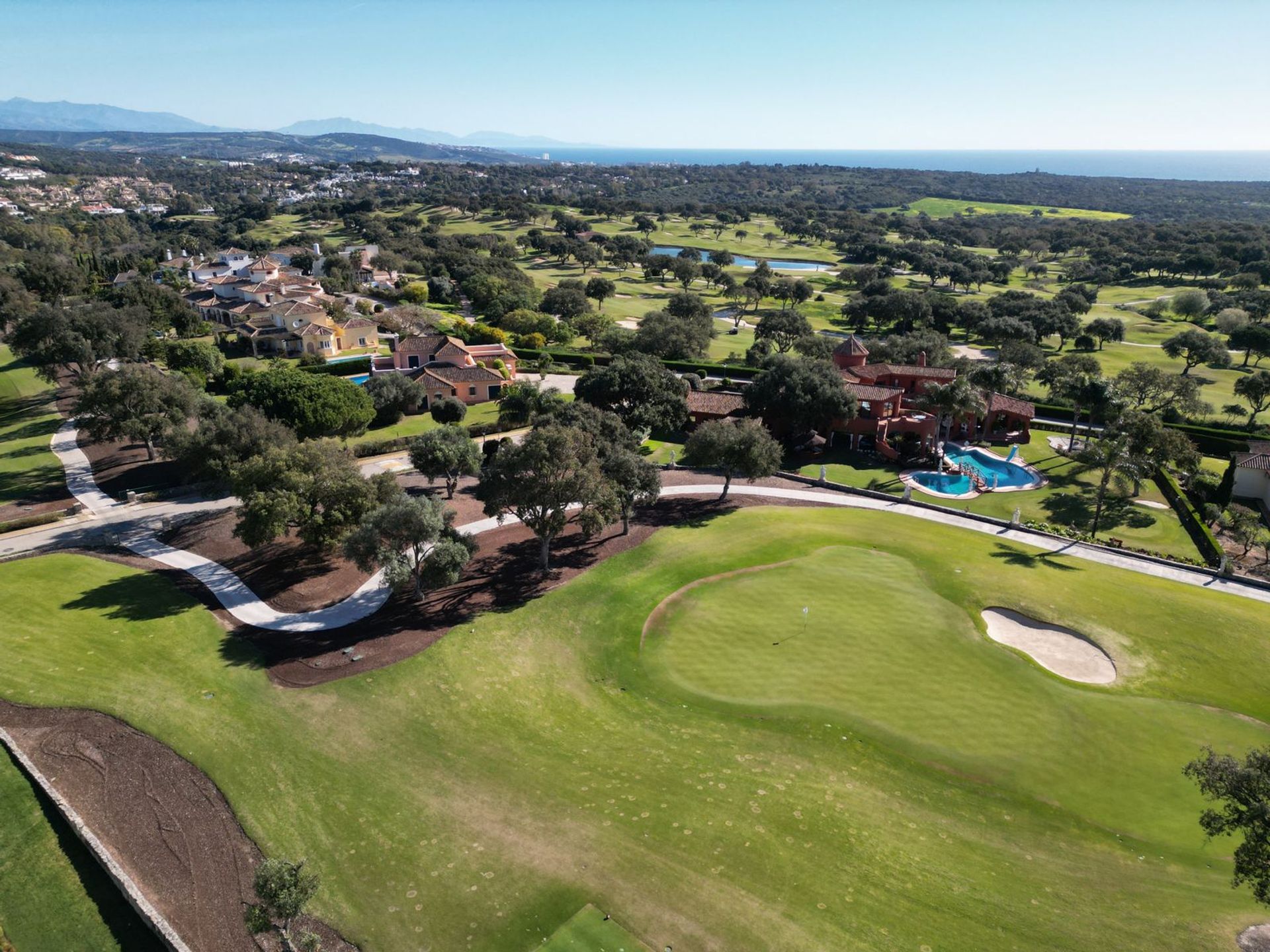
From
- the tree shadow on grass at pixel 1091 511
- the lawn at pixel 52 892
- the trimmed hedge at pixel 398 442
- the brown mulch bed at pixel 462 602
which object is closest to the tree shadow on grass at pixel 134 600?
the brown mulch bed at pixel 462 602

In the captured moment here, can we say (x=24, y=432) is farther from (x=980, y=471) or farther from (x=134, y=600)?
(x=980, y=471)

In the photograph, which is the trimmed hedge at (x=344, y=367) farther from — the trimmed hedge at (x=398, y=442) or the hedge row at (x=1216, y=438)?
the hedge row at (x=1216, y=438)

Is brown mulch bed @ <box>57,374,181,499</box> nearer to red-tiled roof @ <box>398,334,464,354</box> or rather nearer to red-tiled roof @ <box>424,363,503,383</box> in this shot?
red-tiled roof @ <box>424,363,503,383</box>

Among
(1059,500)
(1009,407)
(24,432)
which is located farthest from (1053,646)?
(24,432)

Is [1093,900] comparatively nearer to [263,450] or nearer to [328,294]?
[263,450]

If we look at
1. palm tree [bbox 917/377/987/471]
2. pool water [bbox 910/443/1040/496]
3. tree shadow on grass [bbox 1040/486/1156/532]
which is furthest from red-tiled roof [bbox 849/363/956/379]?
tree shadow on grass [bbox 1040/486/1156/532]
